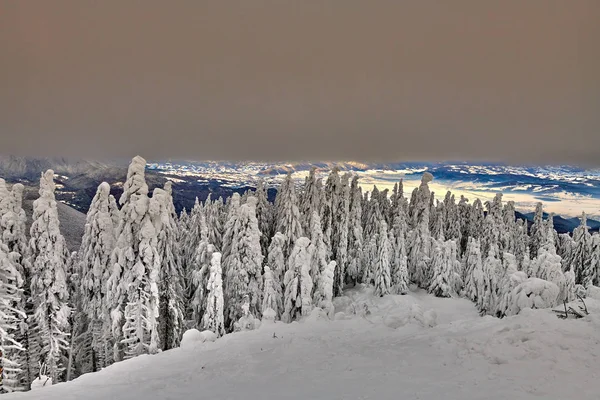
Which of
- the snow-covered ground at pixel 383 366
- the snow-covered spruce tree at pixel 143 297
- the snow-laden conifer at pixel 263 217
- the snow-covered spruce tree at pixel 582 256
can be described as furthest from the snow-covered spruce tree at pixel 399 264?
the snow-covered spruce tree at pixel 143 297

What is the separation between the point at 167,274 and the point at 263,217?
16.9 metres

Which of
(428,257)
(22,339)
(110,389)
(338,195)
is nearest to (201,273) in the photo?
(22,339)

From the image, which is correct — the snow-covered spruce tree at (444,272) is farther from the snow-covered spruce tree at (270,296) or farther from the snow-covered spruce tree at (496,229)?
the snow-covered spruce tree at (270,296)

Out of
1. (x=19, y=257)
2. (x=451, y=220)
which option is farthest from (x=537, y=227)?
(x=19, y=257)

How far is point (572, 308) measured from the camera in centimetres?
1320

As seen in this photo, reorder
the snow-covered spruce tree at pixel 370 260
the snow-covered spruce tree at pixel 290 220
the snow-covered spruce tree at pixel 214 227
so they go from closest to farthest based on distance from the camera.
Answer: the snow-covered spruce tree at pixel 290 220
the snow-covered spruce tree at pixel 214 227
the snow-covered spruce tree at pixel 370 260

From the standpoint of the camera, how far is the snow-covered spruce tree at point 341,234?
4662cm

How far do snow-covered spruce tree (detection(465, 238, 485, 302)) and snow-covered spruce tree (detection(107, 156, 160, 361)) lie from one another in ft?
133

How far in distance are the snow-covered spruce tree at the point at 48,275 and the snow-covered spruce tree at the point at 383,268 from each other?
1351 inches

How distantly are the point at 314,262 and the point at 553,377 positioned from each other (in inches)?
1017

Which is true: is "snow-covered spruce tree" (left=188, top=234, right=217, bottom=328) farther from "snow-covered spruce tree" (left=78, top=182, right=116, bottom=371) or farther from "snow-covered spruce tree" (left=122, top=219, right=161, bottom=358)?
"snow-covered spruce tree" (left=78, top=182, right=116, bottom=371)

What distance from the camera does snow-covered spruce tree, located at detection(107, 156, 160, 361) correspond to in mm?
20250

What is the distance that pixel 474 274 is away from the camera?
1826 inches

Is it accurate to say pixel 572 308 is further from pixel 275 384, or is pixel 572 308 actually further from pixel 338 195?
pixel 338 195
